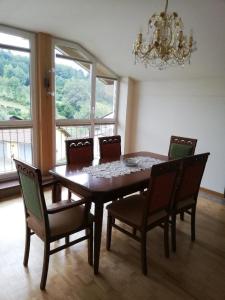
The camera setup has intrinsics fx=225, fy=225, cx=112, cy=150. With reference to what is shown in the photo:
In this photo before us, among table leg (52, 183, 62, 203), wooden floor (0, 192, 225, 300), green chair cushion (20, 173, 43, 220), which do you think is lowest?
wooden floor (0, 192, 225, 300)

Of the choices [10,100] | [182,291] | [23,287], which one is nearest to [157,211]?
[182,291]

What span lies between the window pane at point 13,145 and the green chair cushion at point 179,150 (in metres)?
2.28

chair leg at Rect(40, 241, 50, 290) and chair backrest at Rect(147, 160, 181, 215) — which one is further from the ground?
chair backrest at Rect(147, 160, 181, 215)

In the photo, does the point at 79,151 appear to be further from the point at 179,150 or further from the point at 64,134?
the point at 64,134

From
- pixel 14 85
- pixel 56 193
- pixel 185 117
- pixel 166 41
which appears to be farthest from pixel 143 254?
pixel 14 85

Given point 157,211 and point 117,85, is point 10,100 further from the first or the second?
point 157,211

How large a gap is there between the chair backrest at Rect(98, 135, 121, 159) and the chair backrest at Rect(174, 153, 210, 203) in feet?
3.38

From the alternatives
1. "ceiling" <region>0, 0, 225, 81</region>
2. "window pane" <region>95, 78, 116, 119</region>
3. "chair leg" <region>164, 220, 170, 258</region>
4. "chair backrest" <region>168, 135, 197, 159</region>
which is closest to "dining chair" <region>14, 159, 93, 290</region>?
"chair leg" <region>164, 220, 170, 258</region>

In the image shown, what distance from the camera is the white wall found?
3568mm

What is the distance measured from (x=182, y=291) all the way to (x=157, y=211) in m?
0.63

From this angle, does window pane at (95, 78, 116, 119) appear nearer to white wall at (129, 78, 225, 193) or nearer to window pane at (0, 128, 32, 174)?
white wall at (129, 78, 225, 193)

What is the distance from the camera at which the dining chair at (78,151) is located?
104 inches

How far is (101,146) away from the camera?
9.95 feet

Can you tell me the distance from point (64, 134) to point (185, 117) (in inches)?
87.3
